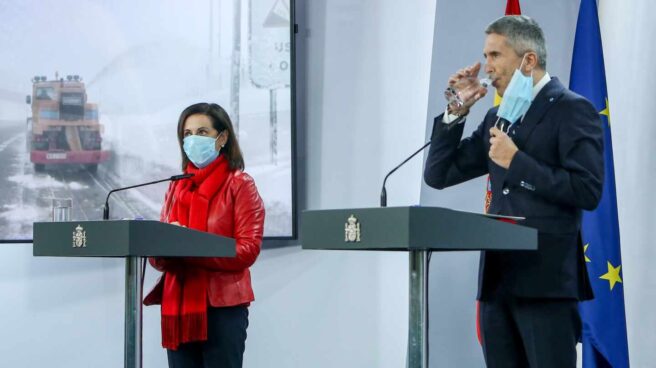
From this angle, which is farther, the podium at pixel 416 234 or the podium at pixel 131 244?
the podium at pixel 131 244

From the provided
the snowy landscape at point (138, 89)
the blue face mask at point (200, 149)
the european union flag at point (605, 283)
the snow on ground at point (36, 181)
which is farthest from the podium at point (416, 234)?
the snow on ground at point (36, 181)

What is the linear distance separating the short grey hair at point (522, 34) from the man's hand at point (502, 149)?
29 cm

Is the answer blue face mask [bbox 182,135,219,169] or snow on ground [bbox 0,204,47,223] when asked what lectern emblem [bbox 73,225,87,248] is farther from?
snow on ground [bbox 0,204,47,223]

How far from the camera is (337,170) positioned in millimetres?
4410

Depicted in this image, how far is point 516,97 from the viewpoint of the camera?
7.98ft

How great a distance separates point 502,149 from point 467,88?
239mm

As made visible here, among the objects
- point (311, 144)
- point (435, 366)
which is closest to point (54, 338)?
point (311, 144)

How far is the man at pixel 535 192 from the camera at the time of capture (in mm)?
2295

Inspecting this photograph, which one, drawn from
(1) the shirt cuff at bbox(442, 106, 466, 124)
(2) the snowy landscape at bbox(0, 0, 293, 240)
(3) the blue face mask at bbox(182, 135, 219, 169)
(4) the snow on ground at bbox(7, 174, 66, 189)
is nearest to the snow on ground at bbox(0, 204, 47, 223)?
(2) the snowy landscape at bbox(0, 0, 293, 240)

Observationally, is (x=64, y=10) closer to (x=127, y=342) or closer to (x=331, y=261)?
(x=331, y=261)

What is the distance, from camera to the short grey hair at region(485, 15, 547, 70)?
8.14 feet

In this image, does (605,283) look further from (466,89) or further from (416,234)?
(416,234)

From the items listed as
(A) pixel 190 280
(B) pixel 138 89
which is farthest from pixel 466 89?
(B) pixel 138 89

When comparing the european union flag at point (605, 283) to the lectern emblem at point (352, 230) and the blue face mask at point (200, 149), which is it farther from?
the lectern emblem at point (352, 230)
